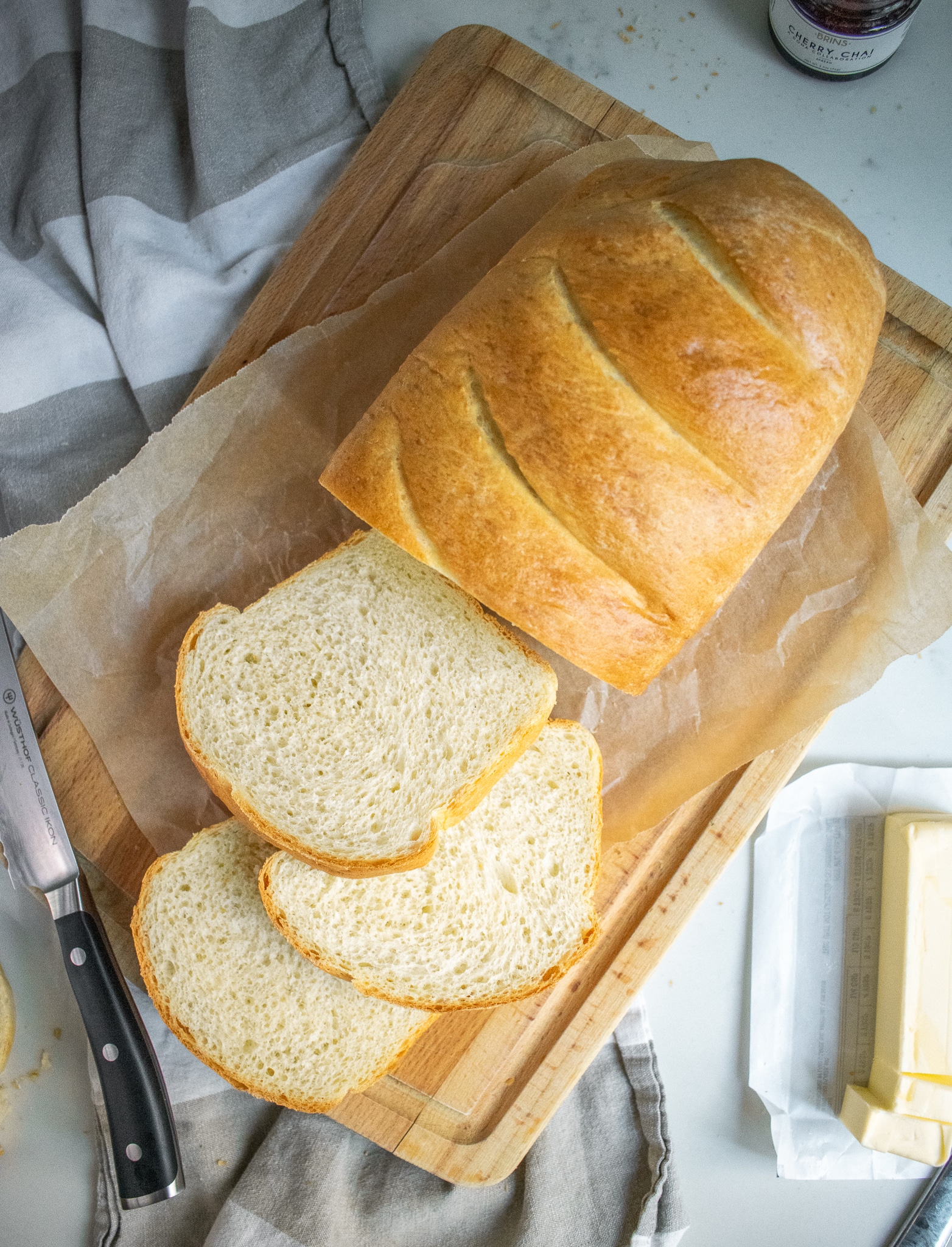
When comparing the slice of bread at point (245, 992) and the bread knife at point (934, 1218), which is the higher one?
the bread knife at point (934, 1218)

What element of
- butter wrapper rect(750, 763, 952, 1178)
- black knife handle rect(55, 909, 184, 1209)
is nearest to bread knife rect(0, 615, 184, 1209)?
black knife handle rect(55, 909, 184, 1209)

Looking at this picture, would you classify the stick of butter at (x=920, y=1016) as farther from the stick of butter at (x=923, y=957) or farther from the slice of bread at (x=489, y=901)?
the slice of bread at (x=489, y=901)

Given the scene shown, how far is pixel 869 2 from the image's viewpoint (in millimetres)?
1909

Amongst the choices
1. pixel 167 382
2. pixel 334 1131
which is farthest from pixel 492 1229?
pixel 167 382

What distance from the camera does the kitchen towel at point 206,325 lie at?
2123 mm

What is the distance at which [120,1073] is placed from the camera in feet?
6.29

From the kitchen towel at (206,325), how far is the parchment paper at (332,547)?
0.94 feet

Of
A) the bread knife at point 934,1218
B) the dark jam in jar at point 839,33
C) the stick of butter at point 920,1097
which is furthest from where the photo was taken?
the bread knife at point 934,1218

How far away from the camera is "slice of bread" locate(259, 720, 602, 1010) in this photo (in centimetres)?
189

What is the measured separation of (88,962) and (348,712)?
0.78 metres

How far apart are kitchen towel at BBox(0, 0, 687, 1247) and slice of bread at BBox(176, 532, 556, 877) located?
664 mm

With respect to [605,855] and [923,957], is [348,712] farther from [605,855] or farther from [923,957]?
[923,957]

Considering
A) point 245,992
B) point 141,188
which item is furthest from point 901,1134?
point 141,188

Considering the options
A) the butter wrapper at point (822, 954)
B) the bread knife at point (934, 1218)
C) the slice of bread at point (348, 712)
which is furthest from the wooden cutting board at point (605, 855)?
the bread knife at point (934, 1218)
